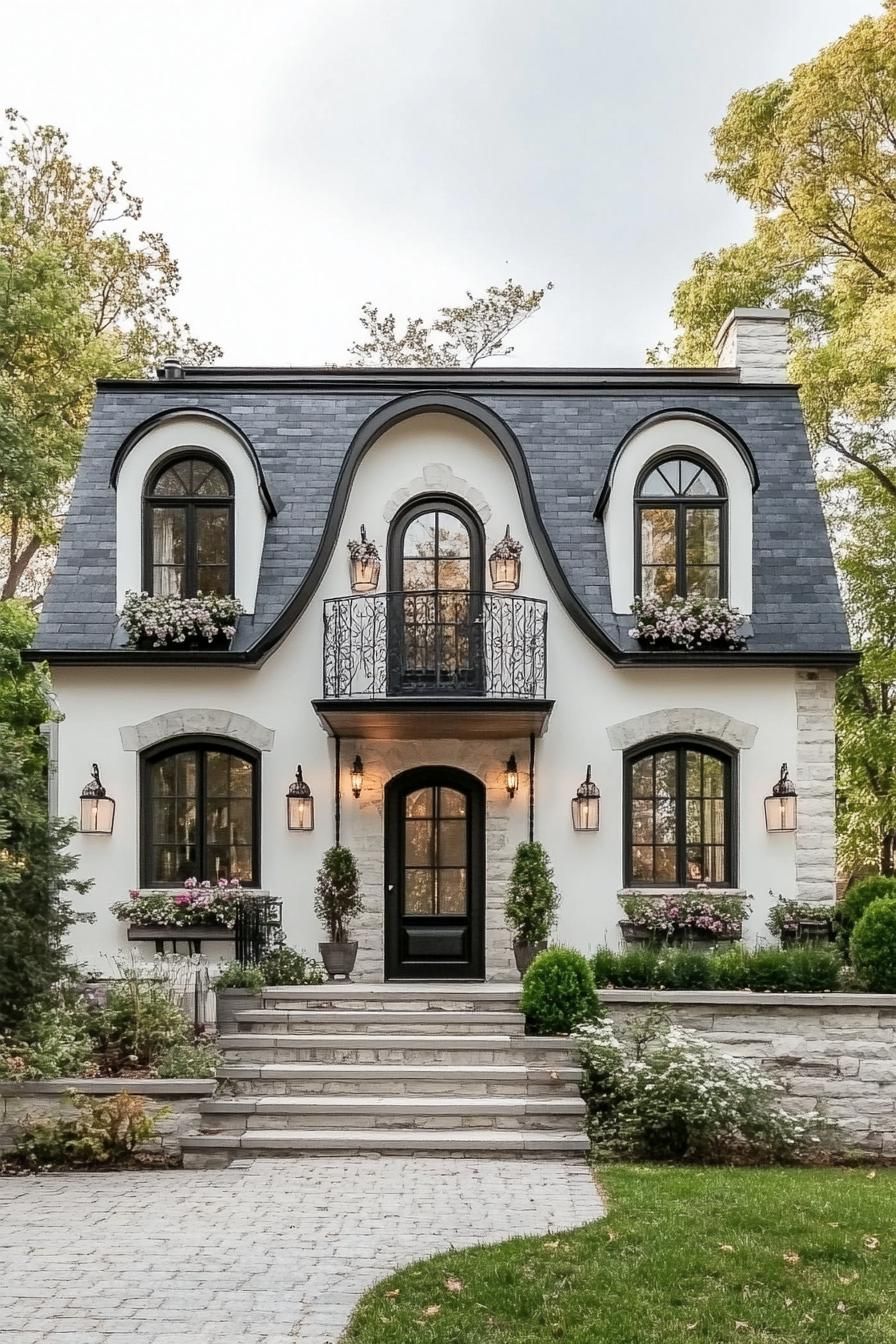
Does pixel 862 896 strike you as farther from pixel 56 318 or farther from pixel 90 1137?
pixel 56 318

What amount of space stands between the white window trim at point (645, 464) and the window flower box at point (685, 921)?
125 inches

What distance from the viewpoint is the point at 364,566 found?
472 inches

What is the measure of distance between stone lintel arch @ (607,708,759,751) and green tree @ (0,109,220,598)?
8844 millimetres

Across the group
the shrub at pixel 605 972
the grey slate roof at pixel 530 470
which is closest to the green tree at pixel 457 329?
the grey slate roof at pixel 530 470

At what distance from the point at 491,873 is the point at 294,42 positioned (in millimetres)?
10345

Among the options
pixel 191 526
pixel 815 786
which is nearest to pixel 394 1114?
pixel 815 786

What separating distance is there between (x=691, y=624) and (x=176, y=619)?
216 inches

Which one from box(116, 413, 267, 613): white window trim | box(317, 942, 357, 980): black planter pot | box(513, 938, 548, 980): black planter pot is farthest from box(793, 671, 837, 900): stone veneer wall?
box(116, 413, 267, 613): white window trim

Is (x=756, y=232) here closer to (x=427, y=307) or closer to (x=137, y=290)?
(x=427, y=307)

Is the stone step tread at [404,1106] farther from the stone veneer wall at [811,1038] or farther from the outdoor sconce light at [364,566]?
the outdoor sconce light at [364,566]

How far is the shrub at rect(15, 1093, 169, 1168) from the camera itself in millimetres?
8031

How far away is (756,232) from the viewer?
1850cm

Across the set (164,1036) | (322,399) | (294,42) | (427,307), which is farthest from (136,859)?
(427,307)

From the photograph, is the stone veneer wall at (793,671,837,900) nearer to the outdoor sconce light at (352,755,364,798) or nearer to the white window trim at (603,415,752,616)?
the white window trim at (603,415,752,616)
